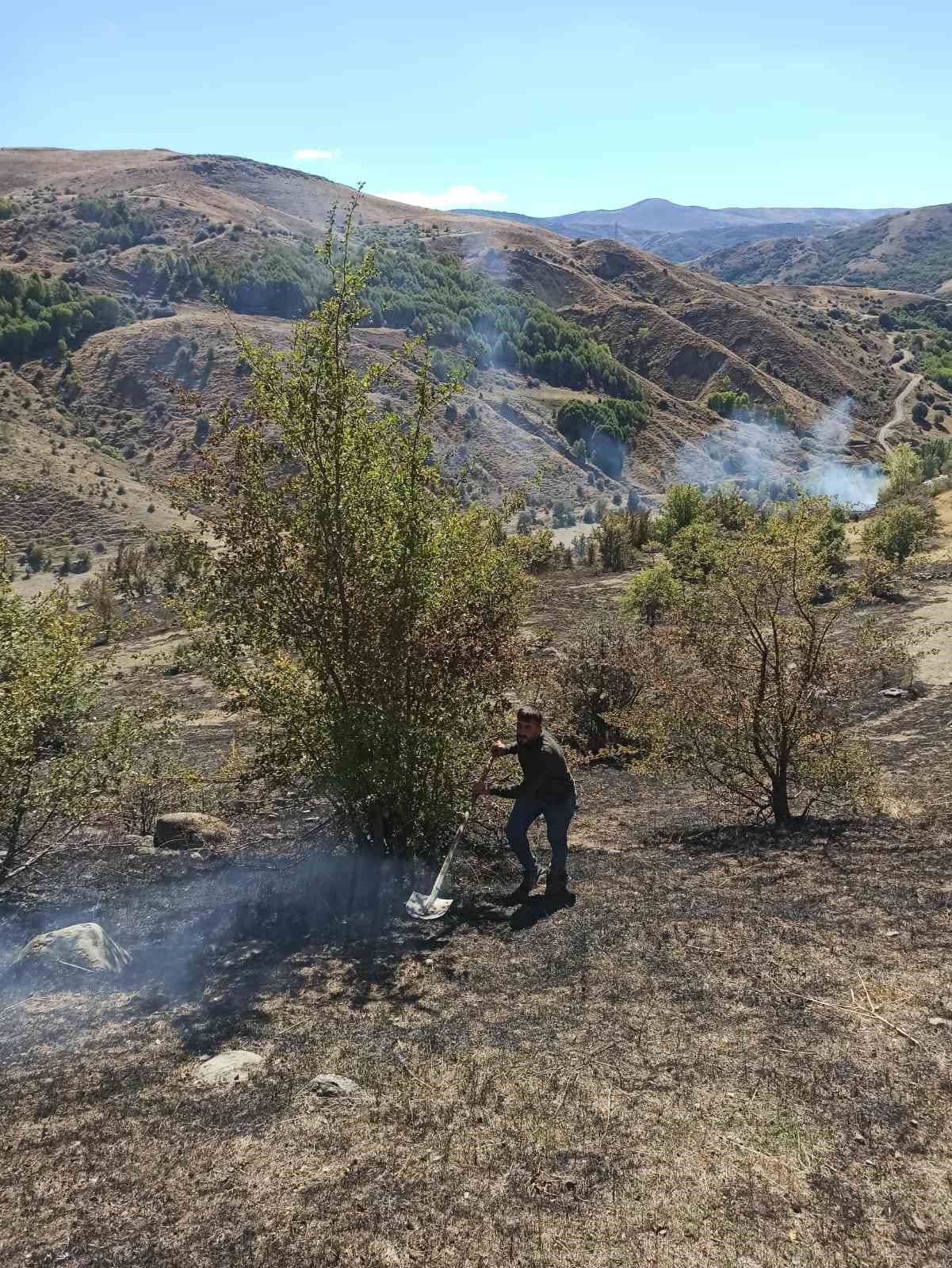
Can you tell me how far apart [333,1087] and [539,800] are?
2.72 m

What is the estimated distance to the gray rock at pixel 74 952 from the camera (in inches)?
196

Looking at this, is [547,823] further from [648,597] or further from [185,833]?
[648,597]

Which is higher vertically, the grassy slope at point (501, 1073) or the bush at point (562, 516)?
the grassy slope at point (501, 1073)

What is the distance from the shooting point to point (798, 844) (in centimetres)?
711

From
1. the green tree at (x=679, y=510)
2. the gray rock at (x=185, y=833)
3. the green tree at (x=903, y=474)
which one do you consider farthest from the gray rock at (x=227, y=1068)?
the green tree at (x=903, y=474)

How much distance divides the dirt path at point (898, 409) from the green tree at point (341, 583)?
6409cm

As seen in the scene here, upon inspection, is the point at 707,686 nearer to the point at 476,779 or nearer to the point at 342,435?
the point at 476,779

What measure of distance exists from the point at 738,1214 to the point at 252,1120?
1.93 metres

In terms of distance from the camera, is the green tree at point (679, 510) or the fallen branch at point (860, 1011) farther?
the green tree at point (679, 510)

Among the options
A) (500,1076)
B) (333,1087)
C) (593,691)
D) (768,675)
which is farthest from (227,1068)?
(593,691)

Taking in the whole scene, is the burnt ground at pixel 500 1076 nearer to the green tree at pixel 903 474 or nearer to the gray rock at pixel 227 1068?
the gray rock at pixel 227 1068

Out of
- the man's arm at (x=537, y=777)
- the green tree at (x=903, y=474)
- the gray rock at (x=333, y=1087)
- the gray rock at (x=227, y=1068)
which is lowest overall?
the gray rock at (x=227, y=1068)

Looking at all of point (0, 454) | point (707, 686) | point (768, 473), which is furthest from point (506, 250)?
point (707, 686)

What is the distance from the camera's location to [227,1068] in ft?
13.3
